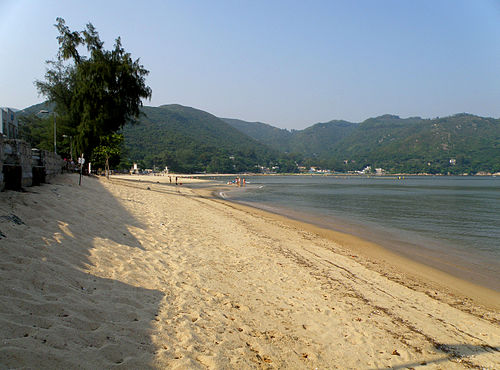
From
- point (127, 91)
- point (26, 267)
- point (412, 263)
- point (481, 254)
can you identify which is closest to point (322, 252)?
point (412, 263)

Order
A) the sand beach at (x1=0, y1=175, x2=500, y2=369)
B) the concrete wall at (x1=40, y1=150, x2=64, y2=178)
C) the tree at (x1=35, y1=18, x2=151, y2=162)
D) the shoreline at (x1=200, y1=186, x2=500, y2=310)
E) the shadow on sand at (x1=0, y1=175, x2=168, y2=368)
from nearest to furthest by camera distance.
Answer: the shadow on sand at (x1=0, y1=175, x2=168, y2=368)
the sand beach at (x1=0, y1=175, x2=500, y2=369)
the shoreline at (x1=200, y1=186, x2=500, y2=310)
the concrete wall at (x1=40, y1=150, x2=64, y2=178)
the tree at (x1=35, y1=18, x2=151, y2=162)

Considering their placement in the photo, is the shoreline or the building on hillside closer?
the shoreline

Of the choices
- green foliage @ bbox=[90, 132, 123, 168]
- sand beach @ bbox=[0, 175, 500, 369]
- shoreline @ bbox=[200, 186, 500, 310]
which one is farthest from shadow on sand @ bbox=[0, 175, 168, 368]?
green foliage @ bbox=[90, 132, 123, 168]

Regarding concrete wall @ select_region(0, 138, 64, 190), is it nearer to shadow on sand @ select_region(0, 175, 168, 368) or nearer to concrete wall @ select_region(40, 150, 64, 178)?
concrete wall @ select_region(40, 150, 64, 178)

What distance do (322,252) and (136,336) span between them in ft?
24.9

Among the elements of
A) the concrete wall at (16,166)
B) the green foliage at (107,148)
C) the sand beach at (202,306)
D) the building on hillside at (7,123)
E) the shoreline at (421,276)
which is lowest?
the shoreline at (421,276)

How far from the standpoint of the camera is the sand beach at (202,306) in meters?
3.19

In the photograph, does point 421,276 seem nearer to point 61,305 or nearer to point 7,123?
point 61,305

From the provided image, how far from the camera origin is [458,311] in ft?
19.8

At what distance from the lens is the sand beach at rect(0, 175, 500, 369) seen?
3186mm

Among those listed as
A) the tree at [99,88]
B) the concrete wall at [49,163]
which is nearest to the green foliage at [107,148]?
the tree at [99,88]

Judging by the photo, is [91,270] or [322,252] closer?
[91,270]

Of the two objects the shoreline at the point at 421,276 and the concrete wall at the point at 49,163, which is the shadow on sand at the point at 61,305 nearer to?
the concrete wall at the point at 49,163

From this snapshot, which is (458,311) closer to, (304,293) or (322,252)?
(304,293)
